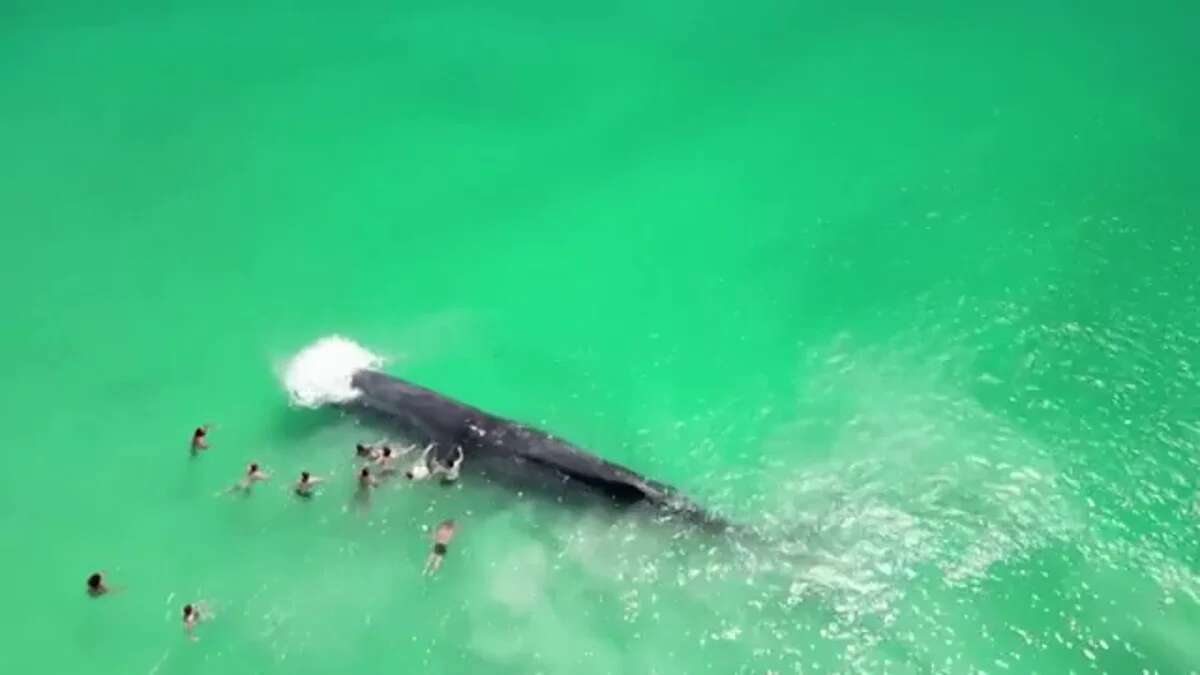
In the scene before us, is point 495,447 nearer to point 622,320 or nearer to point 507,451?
point 507,451

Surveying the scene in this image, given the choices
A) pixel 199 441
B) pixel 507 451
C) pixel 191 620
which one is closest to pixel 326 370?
pixel 199 441

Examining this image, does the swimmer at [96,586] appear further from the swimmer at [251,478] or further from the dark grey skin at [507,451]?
the dark grey skin at [507,451]

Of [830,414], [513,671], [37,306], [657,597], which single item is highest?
[37,306]

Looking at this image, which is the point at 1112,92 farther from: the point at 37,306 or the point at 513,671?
the point at 37,306

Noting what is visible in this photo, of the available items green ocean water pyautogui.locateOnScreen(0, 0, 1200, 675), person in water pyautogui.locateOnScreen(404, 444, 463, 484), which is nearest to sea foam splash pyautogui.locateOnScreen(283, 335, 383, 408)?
green ocean water pyautogui.locateOnScreen(0, 0, 1200, 675)

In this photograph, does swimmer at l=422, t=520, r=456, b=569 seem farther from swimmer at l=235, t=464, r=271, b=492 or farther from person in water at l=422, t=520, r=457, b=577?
swimmer at l=235, t=464, r=271, b=492

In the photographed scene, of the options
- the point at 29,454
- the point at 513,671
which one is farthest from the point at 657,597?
the point at 29,454

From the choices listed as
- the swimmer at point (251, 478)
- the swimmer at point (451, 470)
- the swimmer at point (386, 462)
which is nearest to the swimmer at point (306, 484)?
the swimmer at point (251, 478)
